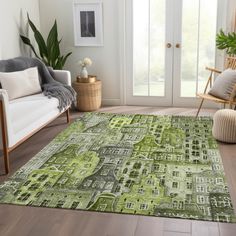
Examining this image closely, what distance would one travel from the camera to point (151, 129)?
13.9 ft

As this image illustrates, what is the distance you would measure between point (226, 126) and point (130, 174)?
4.05 ft

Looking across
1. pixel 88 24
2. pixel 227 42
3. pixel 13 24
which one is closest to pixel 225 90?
pixel 227 42

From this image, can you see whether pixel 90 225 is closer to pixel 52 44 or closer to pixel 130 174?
pixel 130 174

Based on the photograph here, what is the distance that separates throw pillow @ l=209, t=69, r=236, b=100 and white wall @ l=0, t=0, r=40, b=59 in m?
2.50

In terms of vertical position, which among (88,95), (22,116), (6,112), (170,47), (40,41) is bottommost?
(88,95)

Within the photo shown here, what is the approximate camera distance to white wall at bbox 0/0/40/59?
14.6 feet

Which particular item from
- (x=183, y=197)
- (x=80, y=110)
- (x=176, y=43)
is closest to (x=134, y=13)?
(x=176, y=43)

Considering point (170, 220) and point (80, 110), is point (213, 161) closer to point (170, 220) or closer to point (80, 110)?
point (170, 220)

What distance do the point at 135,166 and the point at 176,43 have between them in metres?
2.47

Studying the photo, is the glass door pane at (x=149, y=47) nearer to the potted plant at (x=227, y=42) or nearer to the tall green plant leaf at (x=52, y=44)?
the potted plant at (x=227, y=42)

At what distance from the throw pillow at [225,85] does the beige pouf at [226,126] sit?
489 millimetres

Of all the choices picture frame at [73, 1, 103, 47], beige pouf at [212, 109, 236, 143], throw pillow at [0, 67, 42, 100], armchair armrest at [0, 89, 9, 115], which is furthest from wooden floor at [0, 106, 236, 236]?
picture frame at [73, 1, 103, 47]

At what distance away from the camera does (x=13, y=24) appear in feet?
15.4

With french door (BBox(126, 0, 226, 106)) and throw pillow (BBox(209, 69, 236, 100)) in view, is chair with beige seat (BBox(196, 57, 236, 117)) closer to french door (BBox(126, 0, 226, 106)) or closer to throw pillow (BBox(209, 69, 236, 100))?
throw pillow (BBox(209, 69, 236, 100))
